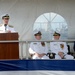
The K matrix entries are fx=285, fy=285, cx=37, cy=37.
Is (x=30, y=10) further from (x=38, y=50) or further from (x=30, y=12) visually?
(x=38, y=50)

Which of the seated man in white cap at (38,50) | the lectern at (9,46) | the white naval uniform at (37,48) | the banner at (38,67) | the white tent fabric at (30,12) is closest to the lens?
the lectern at (9,46)

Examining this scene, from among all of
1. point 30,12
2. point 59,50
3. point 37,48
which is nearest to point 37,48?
point 37,48

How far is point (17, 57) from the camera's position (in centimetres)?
469

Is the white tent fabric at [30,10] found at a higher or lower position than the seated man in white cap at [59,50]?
higher

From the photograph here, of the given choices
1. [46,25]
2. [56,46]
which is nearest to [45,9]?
[46,25]

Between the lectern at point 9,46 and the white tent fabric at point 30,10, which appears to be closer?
the lectern at point 9,46

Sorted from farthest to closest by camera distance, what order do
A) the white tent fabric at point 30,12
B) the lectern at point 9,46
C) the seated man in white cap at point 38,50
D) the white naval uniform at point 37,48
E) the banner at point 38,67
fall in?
the white tent fabric at point 30,12
the white naval uniform at point 37,48
the seated man in white cap at point 38,50
the banner at point 38,67
the lectern at point 9,46

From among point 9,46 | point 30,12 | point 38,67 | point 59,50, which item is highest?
point 30,12

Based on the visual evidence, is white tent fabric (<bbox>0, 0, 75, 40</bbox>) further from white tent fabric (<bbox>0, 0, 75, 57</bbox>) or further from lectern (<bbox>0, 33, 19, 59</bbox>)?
lectern (<bbox>0, 33, 19, 59</bbox>)

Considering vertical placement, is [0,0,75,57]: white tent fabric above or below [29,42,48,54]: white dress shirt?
above

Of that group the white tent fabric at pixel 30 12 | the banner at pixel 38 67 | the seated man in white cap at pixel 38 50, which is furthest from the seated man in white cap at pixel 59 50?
the white tent fabric at pixel 30 12

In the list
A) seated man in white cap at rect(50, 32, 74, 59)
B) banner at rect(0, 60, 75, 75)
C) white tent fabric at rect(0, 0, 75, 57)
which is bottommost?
banner at rect(0, 60, 75, 75)

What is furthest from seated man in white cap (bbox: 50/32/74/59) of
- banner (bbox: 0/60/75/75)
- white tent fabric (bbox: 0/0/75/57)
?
white tent fabric (bbox: 0/0/75/57)

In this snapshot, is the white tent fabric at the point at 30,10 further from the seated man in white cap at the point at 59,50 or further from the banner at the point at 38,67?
the banner at the point at 38,67
